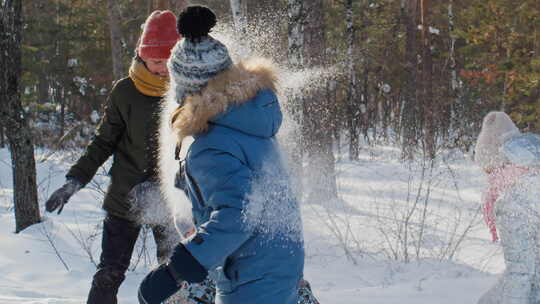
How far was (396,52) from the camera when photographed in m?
22.2

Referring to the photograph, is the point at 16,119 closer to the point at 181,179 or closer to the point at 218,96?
the point at 181,179

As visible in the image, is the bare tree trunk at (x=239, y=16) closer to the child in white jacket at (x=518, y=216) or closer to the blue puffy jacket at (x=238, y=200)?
the child in white jacket at (x=518, y=216)

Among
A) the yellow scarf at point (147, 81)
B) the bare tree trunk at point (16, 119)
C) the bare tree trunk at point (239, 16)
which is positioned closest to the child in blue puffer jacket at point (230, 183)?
the yellow scarf at point (147, 81)

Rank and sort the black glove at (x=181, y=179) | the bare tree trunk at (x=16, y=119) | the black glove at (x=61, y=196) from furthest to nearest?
the bare tree trunk at (x=16, y=119), the black glove at (x=61, y=196), the black glove at (x=181, y=179)

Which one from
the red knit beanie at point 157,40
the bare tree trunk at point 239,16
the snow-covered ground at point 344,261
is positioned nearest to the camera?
the red knit beanie at point 157,40

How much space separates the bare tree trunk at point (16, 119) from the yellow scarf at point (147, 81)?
3679 mm

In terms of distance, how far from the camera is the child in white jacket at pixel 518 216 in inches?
105

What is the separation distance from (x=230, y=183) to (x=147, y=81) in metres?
1.53

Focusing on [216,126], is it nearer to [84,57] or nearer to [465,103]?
[465,103]

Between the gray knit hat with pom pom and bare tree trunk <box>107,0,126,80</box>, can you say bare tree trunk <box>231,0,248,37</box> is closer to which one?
the gray knit hat with pom pom

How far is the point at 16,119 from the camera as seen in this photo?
6.42 meters

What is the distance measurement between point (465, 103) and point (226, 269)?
1944cm

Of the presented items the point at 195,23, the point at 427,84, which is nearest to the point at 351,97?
the point at 427,84

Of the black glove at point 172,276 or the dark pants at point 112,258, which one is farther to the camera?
the dark pants at point 112,258
